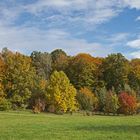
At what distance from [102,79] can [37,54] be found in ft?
112

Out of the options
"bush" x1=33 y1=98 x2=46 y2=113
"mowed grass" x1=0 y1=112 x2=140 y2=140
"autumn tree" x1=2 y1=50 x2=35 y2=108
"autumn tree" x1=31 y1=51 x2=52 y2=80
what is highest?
"autumn tree" x1=31 y1=51 x2=52 y2=80

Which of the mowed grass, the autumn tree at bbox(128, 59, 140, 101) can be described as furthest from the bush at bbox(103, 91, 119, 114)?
the mowed grass

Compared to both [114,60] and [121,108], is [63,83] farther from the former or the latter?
[114,60]

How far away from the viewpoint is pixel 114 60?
13038cm

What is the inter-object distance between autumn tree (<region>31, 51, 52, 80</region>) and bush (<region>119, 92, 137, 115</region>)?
4140cm

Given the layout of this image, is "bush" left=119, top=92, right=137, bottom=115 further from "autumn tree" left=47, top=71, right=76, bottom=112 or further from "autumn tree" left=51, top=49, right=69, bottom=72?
"autumn tree" left=51, top=49, right=69, bottom=72

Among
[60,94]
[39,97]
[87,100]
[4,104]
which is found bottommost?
[4,104]

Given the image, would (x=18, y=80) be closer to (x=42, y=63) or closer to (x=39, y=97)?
(x=39, y=97)

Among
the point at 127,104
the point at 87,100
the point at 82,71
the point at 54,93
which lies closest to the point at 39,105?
the point at 54,93

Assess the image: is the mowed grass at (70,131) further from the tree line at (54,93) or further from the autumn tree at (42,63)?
the autumn tree at (42,63)

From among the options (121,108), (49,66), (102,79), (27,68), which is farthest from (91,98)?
(49,66)

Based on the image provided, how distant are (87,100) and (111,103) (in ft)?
20.2

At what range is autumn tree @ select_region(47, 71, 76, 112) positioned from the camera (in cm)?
9531

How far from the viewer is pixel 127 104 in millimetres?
103812
